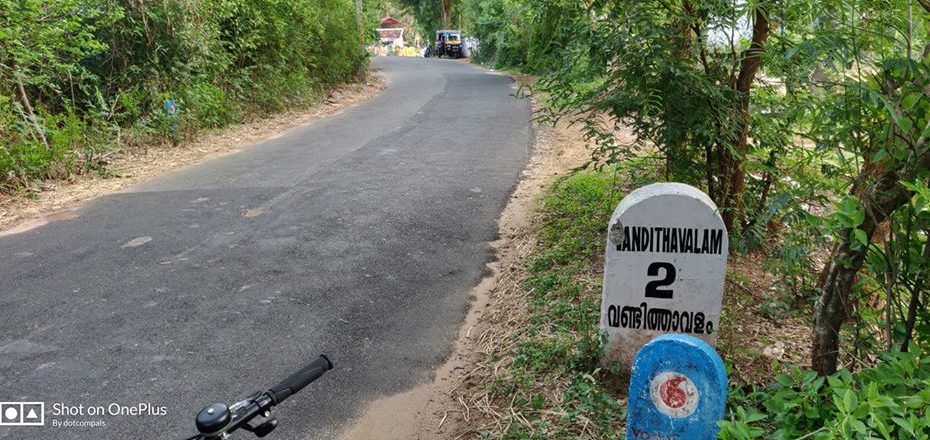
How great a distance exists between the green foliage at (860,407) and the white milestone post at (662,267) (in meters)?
1.02

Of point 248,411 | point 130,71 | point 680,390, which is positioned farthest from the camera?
point 130,71

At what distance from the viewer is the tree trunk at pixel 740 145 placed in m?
5.29

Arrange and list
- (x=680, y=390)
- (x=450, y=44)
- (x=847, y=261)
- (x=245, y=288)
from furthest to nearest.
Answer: (x=450, y=44), (x=245, y=288), (x=847, y=261), (x=680, y=390)

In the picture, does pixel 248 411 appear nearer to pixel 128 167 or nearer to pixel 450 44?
pixel 128 167

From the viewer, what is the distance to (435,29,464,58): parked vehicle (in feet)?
167

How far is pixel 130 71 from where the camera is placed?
12.1 meters

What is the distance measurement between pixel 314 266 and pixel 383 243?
0.94 meters

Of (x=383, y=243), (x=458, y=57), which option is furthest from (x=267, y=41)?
(x=458, y=57)

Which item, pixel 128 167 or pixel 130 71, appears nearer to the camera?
pixel 128 167

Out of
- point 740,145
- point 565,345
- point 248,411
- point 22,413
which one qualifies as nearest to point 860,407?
point 248,411

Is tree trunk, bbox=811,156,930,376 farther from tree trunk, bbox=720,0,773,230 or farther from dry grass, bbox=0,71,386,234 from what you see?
dry grass, bbox=0,71,386,234

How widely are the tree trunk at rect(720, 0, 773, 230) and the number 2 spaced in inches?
60.4

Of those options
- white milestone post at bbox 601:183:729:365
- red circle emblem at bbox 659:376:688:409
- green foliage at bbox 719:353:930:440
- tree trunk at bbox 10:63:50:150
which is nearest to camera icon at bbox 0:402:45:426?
white milestone post at bbox 601:183:729:365

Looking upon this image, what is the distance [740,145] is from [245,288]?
4.39m
